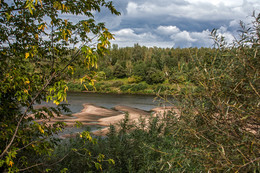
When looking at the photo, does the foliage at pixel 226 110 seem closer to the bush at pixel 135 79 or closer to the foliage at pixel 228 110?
the foliage at pixel 228 110

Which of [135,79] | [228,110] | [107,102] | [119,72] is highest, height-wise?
[119,72]

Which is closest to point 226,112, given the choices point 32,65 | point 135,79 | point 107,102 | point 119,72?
point 32,65

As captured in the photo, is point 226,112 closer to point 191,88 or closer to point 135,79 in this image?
point 191,88

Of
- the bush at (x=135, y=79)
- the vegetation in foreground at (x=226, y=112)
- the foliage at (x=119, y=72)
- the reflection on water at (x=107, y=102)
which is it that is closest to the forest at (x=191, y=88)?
the vegetation in foreground at (x=226, y=112)

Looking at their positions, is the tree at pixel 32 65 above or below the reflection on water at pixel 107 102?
above

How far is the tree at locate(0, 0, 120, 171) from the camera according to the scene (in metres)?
3.32

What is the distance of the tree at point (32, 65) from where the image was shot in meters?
3.32

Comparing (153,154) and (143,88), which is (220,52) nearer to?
(153,154)

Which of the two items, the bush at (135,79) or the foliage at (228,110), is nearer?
the foliage at (228,110)

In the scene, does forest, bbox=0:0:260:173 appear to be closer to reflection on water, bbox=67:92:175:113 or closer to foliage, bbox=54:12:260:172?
foliage, bbox=54:12:260:172

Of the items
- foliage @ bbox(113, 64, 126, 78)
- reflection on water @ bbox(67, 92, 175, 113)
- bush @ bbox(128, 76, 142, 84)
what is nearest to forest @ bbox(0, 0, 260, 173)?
reflection on water @ bbox(67, 92, 175, 113)

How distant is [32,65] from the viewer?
4.32 meters

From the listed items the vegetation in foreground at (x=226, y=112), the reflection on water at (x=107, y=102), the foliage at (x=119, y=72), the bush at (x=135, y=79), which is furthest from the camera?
the foliage at (x=119, y=72)

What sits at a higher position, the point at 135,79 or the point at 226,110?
the point at 226,110
